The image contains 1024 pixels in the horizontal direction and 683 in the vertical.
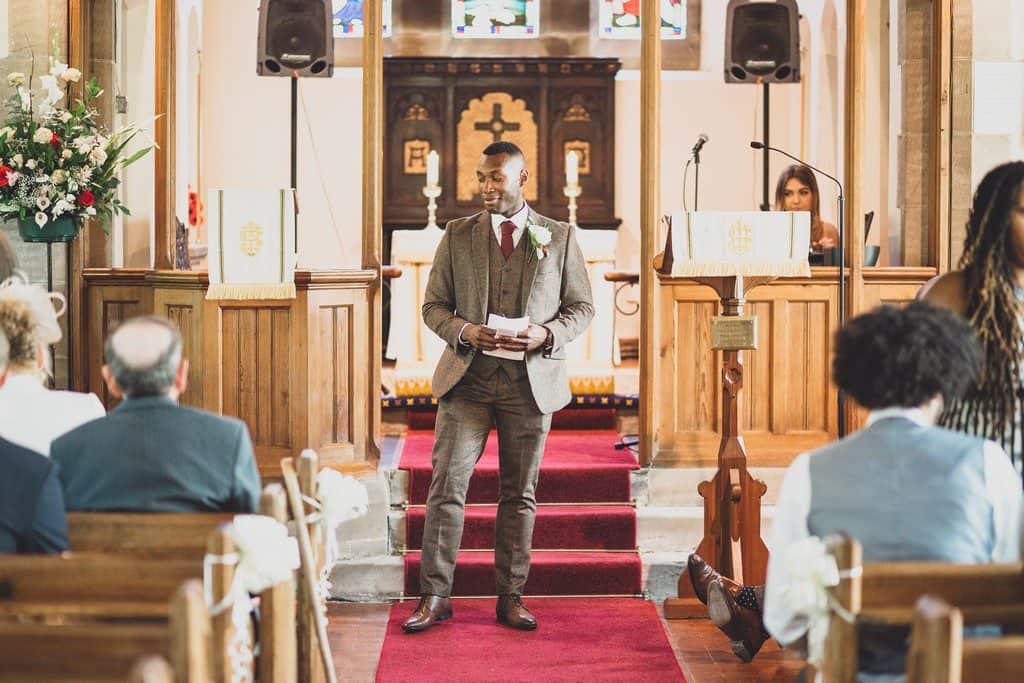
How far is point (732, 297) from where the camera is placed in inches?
228

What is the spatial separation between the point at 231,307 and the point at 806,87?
592 cm

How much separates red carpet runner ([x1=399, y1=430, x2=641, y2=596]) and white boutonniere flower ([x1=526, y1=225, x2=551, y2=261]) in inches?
55.8

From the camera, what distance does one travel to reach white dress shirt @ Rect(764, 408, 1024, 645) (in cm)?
290

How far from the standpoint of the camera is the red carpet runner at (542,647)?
5023 millimetres

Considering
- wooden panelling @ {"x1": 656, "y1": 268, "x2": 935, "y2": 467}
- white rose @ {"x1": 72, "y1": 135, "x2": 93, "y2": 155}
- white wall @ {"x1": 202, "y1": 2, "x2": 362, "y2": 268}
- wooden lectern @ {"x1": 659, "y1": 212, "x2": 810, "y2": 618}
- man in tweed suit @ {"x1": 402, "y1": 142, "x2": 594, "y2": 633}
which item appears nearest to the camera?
man in tweed suit @ {"x1": 402, "y1": 142, "x2": 594, "y2": 633}

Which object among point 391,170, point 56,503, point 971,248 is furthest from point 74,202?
point 391,170

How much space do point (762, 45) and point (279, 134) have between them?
435cm

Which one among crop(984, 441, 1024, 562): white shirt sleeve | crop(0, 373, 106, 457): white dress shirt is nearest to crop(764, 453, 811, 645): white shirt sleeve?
crop(984, 441, 1024, 562): white shirt sleeve

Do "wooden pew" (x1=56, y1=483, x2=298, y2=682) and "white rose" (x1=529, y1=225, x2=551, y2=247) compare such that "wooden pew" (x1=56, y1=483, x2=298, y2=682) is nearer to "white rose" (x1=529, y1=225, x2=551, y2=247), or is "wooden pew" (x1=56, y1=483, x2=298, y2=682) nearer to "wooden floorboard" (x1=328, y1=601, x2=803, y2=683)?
"wooden floorboard" (x1=328, y1=601, x2=803, y2=683)

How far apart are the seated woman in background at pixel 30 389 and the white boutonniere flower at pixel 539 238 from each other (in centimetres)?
200

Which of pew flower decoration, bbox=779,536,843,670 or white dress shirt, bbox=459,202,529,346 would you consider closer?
pew flower decoration, bbox=779,536,843,670

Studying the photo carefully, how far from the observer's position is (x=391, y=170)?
10953mm

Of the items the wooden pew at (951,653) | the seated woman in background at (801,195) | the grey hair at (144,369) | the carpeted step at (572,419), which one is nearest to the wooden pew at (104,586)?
the grey hair at (144,369)

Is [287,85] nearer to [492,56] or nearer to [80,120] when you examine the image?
[492,56]
